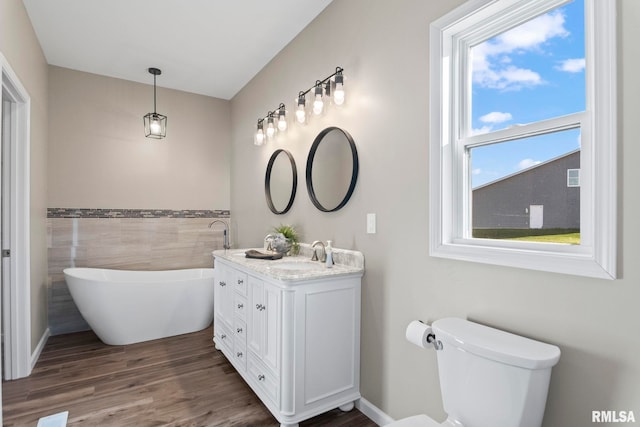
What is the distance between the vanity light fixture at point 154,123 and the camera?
3568 millimetres

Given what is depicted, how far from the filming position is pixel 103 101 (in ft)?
12.1

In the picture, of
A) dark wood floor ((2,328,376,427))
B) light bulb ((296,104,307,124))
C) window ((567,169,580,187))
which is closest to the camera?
window ((567,169,580,187))

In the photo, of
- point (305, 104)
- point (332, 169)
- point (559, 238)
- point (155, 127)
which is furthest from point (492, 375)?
point (155, 127)

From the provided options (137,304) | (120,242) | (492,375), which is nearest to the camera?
(492,375)

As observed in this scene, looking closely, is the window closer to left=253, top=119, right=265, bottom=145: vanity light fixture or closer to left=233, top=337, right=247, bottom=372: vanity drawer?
left=233, top=337, right=247, bottom=372: vanity drawer

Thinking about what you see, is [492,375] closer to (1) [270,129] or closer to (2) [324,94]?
(2) [324,94]

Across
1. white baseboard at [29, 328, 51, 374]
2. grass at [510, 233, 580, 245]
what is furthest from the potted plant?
white baseboard at [29, 328, 51, 374]

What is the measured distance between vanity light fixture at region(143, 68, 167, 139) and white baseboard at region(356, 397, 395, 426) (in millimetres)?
3215

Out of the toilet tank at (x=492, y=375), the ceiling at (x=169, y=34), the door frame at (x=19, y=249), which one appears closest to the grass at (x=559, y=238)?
the toilet tank at (x=492, y=375)

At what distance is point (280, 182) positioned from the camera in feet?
10.2

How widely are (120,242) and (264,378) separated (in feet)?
8.61

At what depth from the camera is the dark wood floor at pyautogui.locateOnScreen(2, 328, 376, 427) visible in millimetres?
2012

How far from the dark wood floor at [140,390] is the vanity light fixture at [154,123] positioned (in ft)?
7.02

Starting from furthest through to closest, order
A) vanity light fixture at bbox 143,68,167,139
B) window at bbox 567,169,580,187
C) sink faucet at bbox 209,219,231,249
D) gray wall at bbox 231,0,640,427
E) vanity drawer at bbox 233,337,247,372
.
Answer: sink faucet at bbox 209,219,231,249 → vanity light fixture at bbox 143,68,167,139 → vanity drawer at bbox 233,337,247,372 → window at bbox 567,169,580,187 → gray wall at bbox 231,0,640,427
